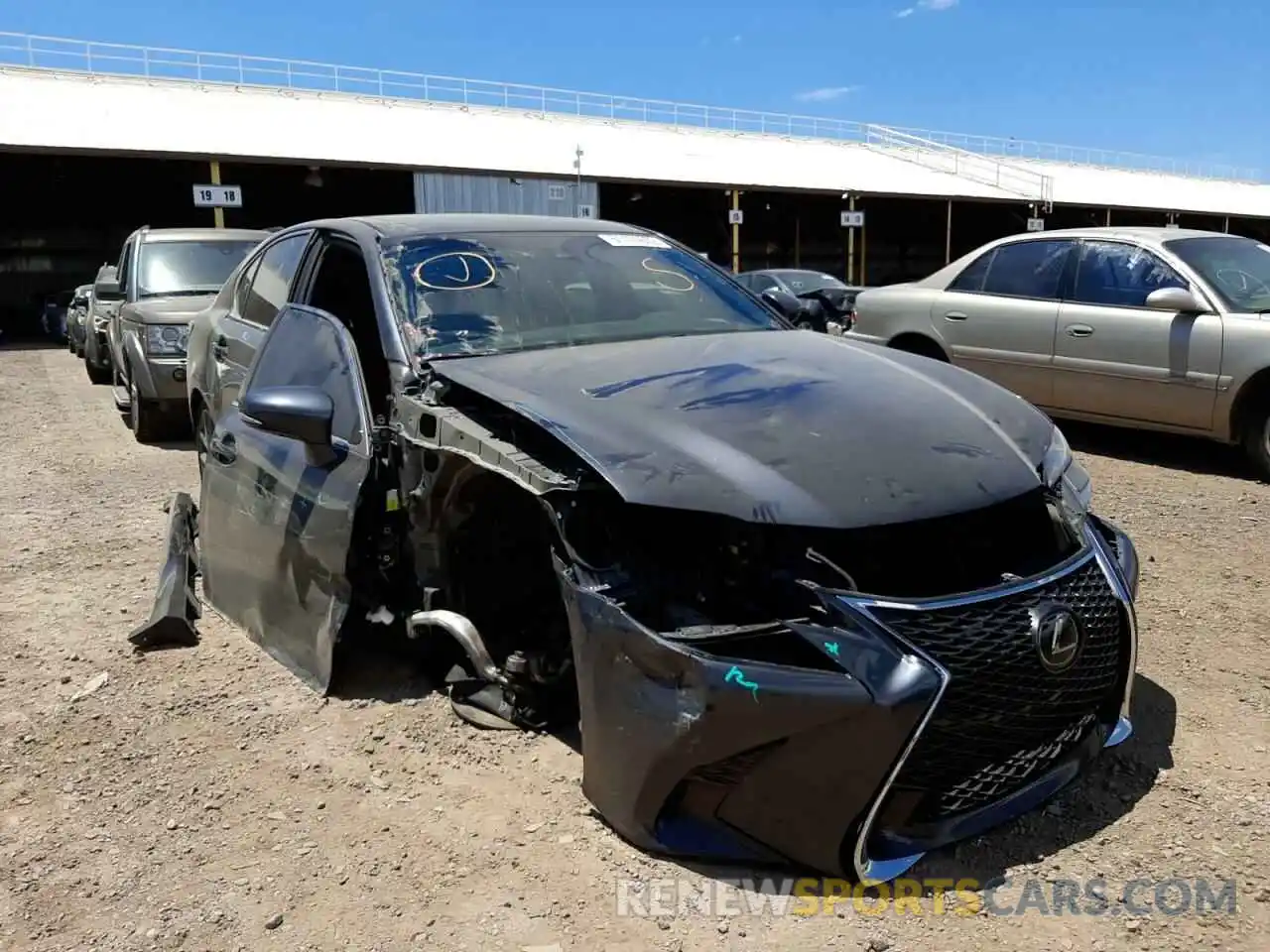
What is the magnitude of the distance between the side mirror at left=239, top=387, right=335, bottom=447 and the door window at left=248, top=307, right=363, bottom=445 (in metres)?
0.11

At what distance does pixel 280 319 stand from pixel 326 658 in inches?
53.1

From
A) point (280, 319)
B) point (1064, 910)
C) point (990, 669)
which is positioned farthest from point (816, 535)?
point (280, 319)

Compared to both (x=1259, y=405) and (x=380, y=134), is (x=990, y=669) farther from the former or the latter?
(x=380, y=134)

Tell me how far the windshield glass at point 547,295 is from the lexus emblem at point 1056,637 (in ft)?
5.68

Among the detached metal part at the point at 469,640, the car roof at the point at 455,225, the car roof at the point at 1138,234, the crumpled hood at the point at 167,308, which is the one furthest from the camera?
the crumpled hood at the point at 167,308

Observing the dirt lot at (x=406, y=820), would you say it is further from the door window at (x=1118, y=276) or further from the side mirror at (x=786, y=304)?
the door window at (x=1118, y=276)

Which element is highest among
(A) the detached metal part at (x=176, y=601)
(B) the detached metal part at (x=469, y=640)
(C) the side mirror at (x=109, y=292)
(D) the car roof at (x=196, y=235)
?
(D) the car roof at (x=196, y=235)

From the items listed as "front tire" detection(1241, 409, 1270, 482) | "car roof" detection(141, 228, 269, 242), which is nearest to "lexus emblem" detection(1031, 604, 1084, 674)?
"front tire" detection(1241, 409, 1270, 482)

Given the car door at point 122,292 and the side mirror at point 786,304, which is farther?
the car door at point 122,292

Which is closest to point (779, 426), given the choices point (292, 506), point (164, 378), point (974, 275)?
point (292, 506)

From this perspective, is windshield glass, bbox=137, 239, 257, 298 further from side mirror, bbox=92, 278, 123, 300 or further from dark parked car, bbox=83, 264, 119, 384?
dark parked car, bbox=83, 264, 119, 384

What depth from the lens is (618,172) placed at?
25.8 metres

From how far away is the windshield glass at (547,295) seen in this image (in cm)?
342

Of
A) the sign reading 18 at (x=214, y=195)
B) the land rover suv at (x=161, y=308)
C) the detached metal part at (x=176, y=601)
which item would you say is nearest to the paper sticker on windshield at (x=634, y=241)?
the detached metal part at (x=176, y=601)
